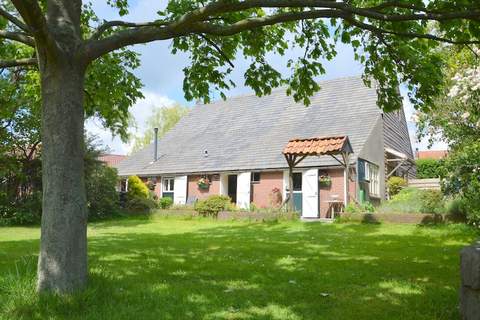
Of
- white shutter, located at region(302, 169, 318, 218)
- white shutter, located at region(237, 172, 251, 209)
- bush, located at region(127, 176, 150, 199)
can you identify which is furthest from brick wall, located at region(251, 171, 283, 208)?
bush, located at region(127, 176, 150, 199)

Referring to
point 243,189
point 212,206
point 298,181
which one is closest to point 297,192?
point 298,181

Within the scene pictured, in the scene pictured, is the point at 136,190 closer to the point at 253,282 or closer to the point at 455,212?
the point at 455,212

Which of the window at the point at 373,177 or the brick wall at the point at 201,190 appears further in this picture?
the brick wall at the point at 201,190

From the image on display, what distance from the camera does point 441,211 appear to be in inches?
656

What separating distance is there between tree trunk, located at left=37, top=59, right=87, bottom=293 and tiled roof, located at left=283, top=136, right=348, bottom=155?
49.3 feet

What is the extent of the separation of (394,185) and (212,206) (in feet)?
39.7

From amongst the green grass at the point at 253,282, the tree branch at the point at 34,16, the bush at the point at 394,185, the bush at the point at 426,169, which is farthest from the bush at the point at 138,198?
the bush at the point at 426,169

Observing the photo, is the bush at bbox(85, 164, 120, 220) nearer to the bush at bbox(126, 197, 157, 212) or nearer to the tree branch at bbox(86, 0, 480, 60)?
the bush at bbox(126, 197, 157, 212)

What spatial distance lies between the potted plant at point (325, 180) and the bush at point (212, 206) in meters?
4.93

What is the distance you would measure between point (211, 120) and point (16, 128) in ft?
47.0

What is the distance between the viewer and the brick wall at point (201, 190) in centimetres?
2811

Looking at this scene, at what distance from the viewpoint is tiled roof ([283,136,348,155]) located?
19547mm

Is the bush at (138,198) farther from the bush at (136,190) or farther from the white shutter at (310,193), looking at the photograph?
the white shutter at (310,193)

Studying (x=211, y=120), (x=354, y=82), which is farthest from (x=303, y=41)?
(x=211, y=120)
